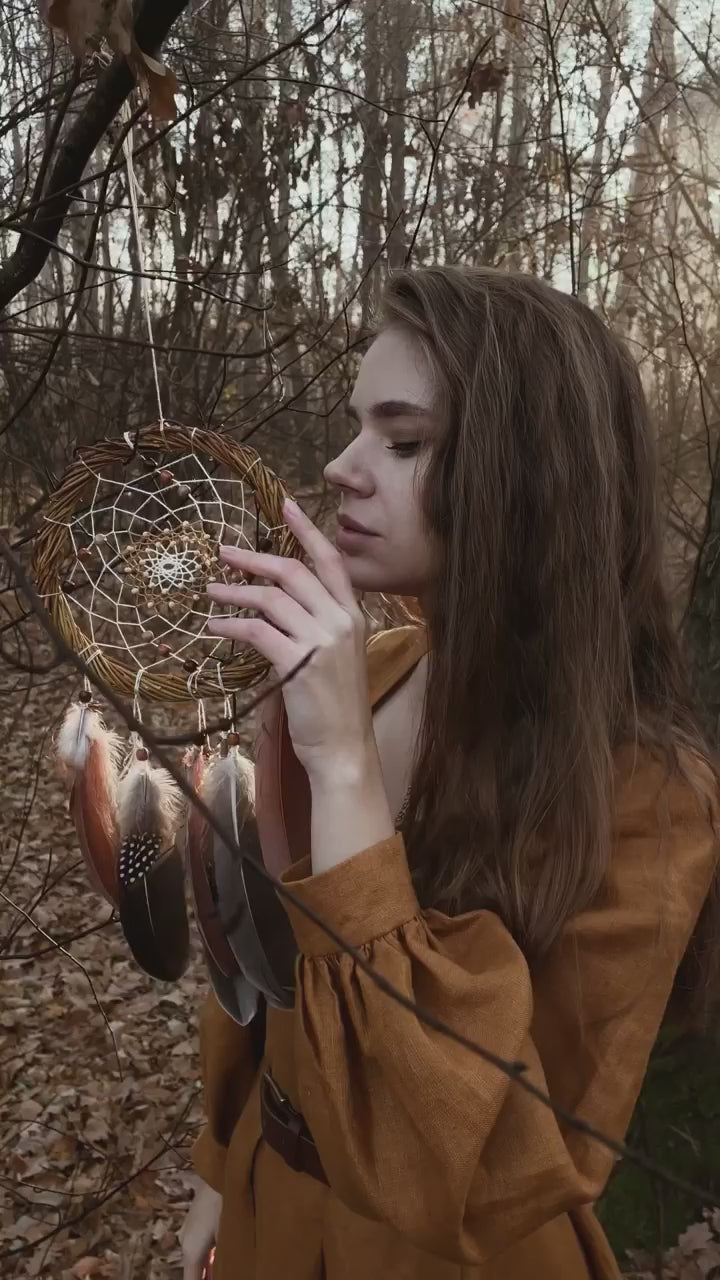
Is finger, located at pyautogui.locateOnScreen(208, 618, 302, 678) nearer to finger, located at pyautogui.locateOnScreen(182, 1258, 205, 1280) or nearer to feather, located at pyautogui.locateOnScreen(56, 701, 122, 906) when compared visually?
feather, located at pyautogui.locateOnScreen(56, 701, 122, 906)

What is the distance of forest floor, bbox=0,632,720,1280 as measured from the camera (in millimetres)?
2688

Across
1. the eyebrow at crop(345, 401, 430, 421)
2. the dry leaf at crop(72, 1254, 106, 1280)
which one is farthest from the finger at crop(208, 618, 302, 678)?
the dry leaf at crop(72, 1254, 106, 1280)

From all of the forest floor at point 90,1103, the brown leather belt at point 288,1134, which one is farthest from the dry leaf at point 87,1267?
the brown leather belt at point 288,1134

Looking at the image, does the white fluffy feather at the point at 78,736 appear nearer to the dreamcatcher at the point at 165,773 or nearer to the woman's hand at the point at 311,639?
the dreamcatcher at the point at 165,773

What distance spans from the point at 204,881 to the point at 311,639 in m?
0.31

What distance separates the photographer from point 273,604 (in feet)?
3.43

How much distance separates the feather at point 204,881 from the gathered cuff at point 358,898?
0.09 metres

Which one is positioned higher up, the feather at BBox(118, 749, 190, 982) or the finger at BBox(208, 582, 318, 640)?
the finger at BBox(208, 582, 318, 640)

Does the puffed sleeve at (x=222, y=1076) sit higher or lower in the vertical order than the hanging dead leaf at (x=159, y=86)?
lower

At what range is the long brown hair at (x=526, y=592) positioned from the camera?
1.17 meters

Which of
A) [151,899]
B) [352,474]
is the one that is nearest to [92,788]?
[151,899]

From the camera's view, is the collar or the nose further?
the collar

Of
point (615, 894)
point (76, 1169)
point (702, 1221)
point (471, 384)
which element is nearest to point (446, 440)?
point (471, 384)

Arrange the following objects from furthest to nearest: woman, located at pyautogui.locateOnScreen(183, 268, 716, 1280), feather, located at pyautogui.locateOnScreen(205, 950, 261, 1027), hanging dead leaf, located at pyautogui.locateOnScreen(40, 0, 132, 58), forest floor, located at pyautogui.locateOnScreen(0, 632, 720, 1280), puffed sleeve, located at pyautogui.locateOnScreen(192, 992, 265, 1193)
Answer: forest floor, located at pyautogui.locateOnScreen(0, 632, 720, 1280) → puffed sleeve, located at pyautogui.locateOnScreen(192, 992, 265, 1193) → feather, located at pyautogui.locateOnScreen(205, 950, 261, 1027) → woman, located at pyautogui.locateOnScreen(183, 268, 716, 1280) → hanging dead leaf, located at pyautogui.locateOnScreen(40, 0, 132, 58)
